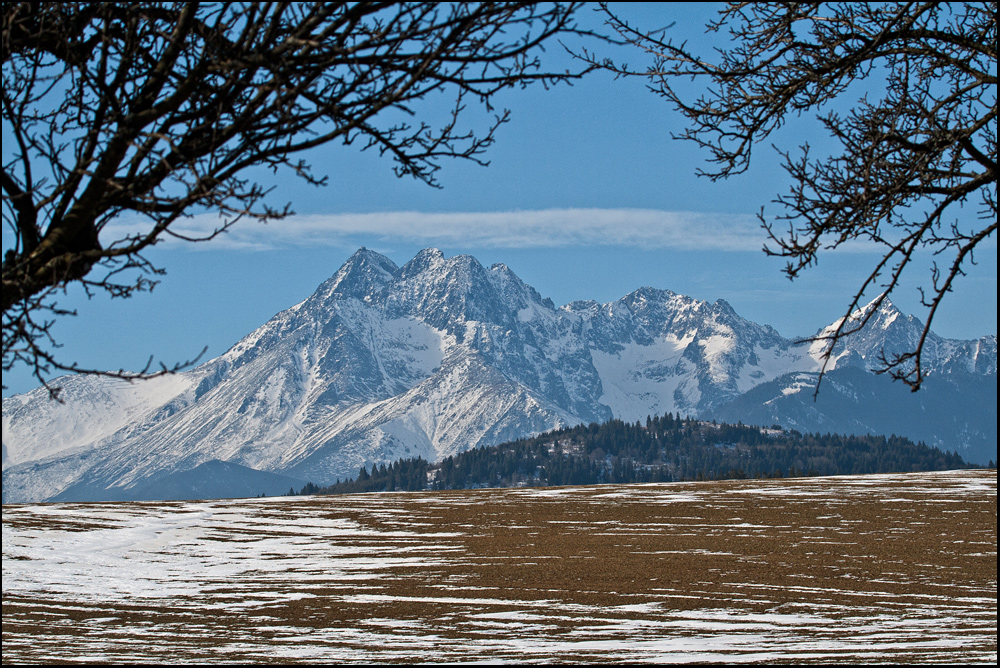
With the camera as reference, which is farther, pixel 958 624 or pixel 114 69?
pixel 958 624

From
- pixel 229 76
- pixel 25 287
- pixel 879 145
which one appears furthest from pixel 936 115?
pixel 25 287

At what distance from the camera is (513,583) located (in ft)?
56.2

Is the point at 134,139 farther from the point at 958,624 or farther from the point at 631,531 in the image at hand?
the point at 631,531

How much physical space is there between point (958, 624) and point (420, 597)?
25.8 feet

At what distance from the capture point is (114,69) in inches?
282

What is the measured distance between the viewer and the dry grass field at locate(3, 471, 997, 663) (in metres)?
11.8

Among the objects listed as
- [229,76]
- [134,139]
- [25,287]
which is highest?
[229,76]

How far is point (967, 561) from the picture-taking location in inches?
742

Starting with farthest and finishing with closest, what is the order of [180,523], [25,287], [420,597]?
[180,523] → [420,597] → [25,287]

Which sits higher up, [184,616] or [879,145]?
[879,145]

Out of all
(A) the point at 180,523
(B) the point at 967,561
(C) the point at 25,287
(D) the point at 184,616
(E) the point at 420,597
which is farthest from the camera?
(A) the point at 180,523

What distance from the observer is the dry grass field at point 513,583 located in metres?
11.8

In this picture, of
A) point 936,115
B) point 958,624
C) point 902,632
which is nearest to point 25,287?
point 936,115

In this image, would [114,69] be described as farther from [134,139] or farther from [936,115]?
[936,115]
